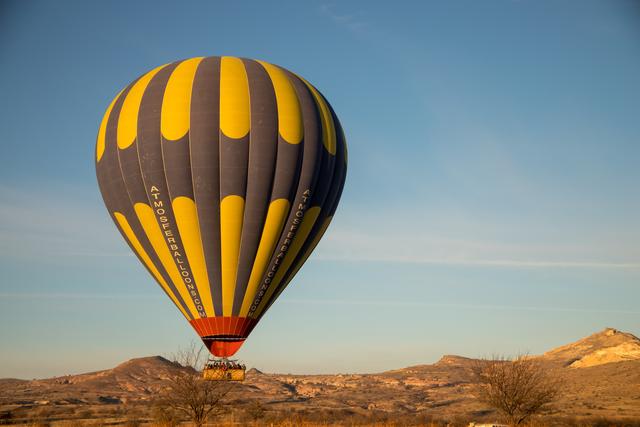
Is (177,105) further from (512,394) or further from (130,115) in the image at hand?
(512,394)

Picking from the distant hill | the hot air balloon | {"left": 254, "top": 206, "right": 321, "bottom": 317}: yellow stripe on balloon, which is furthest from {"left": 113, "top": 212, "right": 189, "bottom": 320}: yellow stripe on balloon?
the distant hill

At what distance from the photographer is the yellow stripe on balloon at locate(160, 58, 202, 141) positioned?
36.4m

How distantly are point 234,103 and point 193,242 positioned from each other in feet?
24.9

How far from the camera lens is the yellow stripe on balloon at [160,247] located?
36.7 meters

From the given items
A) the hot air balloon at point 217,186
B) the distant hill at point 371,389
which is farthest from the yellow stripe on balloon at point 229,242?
the distant hill at point 371,389

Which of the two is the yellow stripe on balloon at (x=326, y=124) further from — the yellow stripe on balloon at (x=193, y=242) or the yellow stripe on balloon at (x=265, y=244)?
the yellow stripe on balloon at (x=193, y=242)

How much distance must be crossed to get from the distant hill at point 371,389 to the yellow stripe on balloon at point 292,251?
2769cm

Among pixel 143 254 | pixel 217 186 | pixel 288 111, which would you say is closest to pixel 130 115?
pixel 217 186

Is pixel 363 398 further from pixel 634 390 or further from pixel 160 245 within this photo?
pixel 160 245

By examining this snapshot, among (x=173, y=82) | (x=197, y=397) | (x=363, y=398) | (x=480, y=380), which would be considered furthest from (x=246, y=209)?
(x=363, y=398)

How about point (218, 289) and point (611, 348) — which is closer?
point (218, 289)

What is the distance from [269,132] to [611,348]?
5328 inches

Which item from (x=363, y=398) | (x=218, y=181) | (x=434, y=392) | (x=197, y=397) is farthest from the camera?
(x=434, y=392)

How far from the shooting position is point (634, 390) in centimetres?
8556
